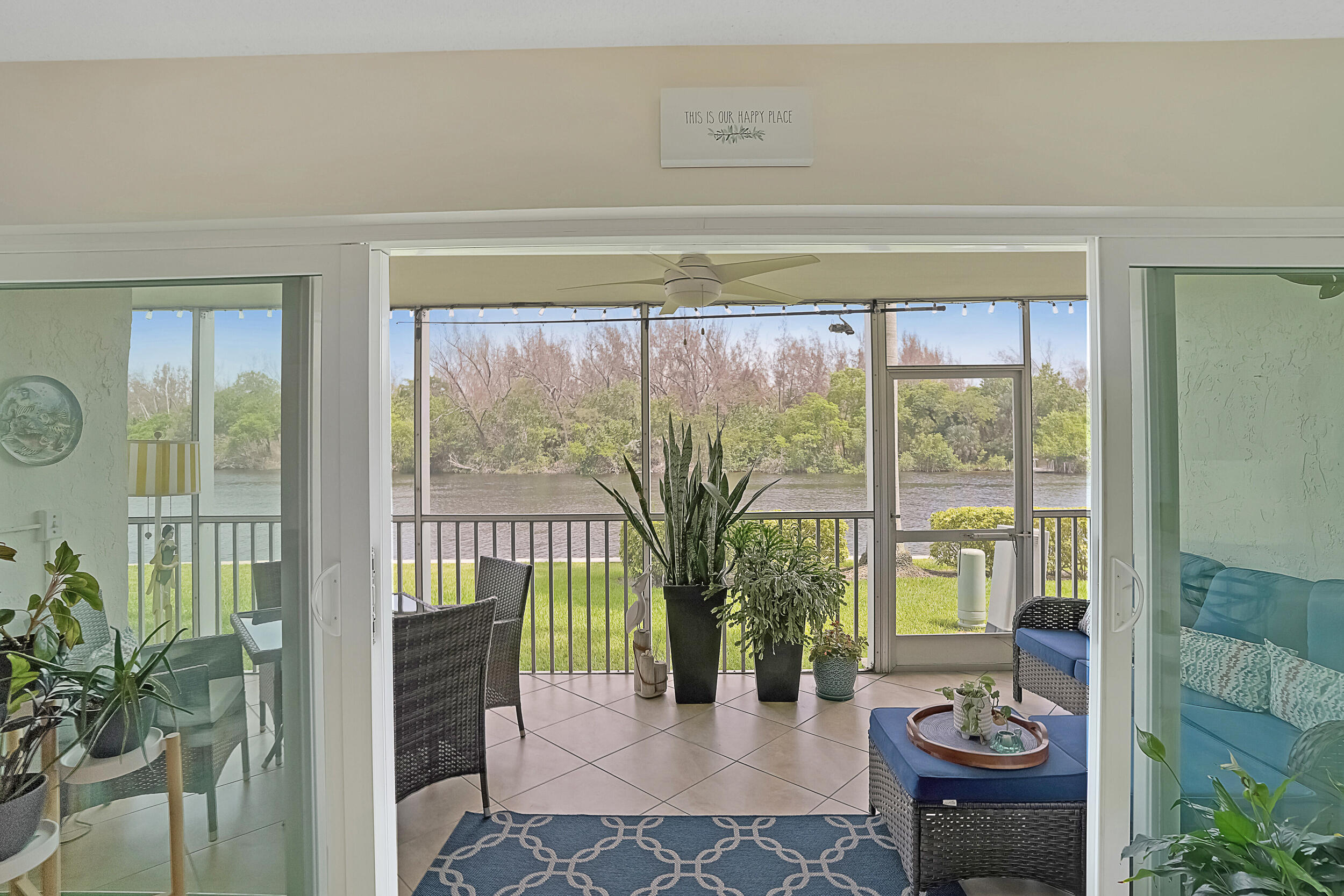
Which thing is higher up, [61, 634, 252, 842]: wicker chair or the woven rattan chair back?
the woven rattan chair back

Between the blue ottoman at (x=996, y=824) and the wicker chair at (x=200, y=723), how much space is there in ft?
6.07

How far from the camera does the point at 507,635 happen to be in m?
3.41

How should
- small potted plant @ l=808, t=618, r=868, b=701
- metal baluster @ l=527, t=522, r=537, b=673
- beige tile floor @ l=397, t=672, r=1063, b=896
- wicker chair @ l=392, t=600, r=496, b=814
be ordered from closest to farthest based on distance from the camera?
wicker chair @ l=392, t=600, r=496, b=814 < beige tile floor @ l=397, t=672, r=1063, b=896 < small potted plant @ l=808, t=618, r=868, b=701 < metal baluster @ l=527, t=522, r=537, b=673

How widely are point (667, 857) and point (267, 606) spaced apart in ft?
5.16

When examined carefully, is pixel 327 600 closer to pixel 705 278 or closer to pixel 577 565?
pixel 705 278

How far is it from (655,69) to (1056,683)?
10.6 feet

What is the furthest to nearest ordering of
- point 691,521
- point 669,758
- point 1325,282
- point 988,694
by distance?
point 691,521 < point 669,758 < point 988,694 < point 1325,282

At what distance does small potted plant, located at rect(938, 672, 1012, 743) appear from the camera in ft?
7.64

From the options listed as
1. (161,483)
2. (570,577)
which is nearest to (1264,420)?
(161,483)

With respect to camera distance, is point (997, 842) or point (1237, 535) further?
point (997, 842)

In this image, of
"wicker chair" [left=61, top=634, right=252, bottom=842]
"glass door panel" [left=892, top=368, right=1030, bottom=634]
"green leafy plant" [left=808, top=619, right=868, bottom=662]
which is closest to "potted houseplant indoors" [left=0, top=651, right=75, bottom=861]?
"wicker chair" [left=61, top=634, right=252, bottom=842]

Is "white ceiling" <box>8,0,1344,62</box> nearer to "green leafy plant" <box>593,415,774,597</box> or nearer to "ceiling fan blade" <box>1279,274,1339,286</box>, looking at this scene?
"ceiling fan blade" <box>1279,274,1339,286</box>

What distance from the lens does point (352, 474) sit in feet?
6.07

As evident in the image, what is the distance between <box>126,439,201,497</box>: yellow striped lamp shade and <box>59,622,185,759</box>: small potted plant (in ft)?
1.23
